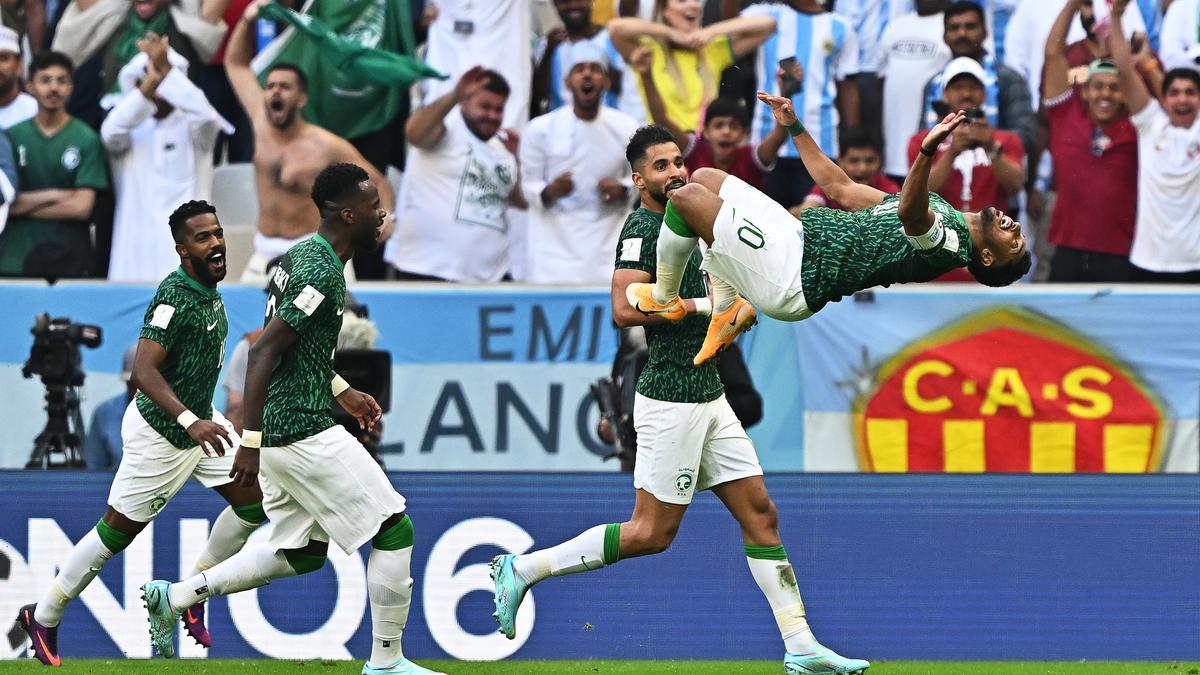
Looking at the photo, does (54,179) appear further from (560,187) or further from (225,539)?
(225,539)

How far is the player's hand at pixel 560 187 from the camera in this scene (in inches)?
484

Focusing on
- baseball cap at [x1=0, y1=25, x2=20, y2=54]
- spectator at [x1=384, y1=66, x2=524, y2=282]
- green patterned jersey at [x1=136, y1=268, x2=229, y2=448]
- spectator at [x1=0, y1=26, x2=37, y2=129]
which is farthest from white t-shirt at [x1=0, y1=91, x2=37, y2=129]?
green patterned jersey at [x1=136, y1=268, x2=229, y2=448]

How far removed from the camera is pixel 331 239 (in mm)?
7004

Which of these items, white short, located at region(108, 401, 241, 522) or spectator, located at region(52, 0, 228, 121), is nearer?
white short, located at region(108, 401, 241, 522)

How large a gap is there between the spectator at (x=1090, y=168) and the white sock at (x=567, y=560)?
6.06m

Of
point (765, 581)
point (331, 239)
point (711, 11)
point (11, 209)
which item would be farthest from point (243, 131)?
point (765, 581)

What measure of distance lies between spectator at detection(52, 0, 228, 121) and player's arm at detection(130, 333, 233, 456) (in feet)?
17.9

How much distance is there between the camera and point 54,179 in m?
12.4

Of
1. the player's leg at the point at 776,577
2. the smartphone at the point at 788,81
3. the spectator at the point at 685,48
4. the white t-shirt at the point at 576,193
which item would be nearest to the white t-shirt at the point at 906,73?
the smartphone at the point at 788,81

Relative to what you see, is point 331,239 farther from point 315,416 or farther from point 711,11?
point 711,11

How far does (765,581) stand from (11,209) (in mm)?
7291

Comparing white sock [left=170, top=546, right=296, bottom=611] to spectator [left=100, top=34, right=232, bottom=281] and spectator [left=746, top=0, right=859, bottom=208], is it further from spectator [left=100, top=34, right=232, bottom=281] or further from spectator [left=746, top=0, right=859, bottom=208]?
spectator [left=746, top=0, right=859, bottom=208]

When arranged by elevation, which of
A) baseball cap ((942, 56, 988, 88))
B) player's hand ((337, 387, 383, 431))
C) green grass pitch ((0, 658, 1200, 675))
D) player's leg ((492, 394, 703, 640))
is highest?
baseball cap ((942, 56, 988, 88))

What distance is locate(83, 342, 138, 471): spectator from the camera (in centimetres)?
1144
